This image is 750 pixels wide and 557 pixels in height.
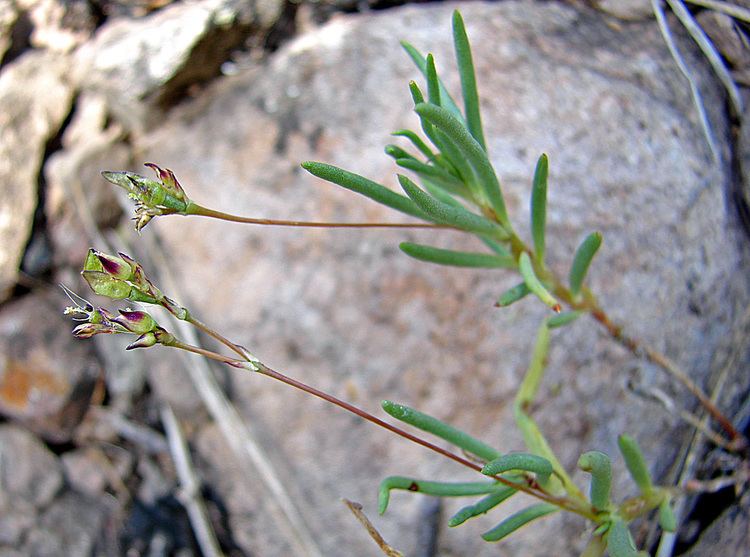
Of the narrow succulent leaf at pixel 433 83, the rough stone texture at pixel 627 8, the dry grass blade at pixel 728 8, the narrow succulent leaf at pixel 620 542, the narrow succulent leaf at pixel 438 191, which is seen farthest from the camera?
the rough stone texture at pixel 627 8

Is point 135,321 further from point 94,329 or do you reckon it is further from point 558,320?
point 558,320

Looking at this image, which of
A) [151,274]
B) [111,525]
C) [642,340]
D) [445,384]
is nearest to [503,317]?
[445,384]

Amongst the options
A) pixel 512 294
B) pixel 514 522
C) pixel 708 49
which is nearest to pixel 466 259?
pixel 512 294

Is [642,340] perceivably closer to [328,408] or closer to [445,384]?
[445,384]

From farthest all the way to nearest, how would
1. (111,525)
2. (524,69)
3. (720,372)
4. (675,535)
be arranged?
(111,525) < (524,69) < (720,372) < (675,535)

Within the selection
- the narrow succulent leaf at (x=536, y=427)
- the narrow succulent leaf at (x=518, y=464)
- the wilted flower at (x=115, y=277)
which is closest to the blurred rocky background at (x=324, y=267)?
the narrow succulent leaf at (x=536, y=427)

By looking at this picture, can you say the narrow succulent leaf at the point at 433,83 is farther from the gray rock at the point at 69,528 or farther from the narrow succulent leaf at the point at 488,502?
the gray rock at the point at 69,528
